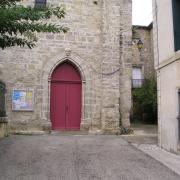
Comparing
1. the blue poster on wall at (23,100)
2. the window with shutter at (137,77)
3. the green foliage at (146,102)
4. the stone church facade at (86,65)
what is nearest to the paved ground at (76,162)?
the blue poster on wall at (23,100)

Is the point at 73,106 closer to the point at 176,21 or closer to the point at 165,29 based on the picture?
the point at 165,29

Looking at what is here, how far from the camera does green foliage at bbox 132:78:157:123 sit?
17.6 m

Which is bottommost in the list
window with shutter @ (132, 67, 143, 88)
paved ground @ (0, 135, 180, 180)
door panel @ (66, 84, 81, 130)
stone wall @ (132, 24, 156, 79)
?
paved ground @ (0, 135, 180, 180)

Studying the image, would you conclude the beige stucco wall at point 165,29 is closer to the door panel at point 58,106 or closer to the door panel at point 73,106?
the door panel at point 73,106

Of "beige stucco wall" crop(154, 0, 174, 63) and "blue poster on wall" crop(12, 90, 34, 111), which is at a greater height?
"beige stucco wall" crop(154, 0, 174, 63)

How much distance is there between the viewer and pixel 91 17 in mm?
12008

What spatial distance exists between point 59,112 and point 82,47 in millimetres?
2851

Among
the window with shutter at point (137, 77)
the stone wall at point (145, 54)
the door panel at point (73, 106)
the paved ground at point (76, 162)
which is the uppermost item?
the stone wall at point (145, 54)

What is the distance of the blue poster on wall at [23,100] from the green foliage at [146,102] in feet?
28.8

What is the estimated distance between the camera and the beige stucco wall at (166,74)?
724 centimetres

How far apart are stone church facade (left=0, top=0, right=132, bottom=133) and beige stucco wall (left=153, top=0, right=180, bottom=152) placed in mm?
3233

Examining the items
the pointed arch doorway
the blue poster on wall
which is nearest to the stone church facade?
the blue poster on wall

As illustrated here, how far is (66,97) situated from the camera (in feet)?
38.5

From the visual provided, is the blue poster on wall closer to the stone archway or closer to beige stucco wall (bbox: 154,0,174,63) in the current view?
the stone archway
